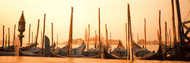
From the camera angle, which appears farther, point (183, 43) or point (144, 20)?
point (144, 20)

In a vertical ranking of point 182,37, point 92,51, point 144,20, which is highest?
point 144,20

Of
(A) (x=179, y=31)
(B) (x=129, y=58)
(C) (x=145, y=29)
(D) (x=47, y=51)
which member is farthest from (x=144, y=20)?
(B) (x=129, y=58)

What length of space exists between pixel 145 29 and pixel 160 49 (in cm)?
960

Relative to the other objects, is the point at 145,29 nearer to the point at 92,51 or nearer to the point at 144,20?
the point at 144,20

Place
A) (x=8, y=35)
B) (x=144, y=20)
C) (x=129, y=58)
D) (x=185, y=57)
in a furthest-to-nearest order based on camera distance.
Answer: (x=8, y=35) < (x=144, y=20) < (x=185, y=57) < (x=129, y=58)

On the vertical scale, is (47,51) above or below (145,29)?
below

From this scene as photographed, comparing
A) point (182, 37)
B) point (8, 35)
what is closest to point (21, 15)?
point (8, 35)

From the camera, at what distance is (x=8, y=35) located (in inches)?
1009

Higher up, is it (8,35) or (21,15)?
(21,15)

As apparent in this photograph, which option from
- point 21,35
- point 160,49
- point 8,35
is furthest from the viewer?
point 8,35

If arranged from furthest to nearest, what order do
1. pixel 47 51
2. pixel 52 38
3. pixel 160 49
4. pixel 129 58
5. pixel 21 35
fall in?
pixel 52 38, pixel 21 35, pixel 160 49, pixel 47 51, pixel 129 58

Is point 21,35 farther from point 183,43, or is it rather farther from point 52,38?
point 183,43

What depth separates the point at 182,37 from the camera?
→ 6734mm

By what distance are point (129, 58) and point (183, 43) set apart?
3776mm
